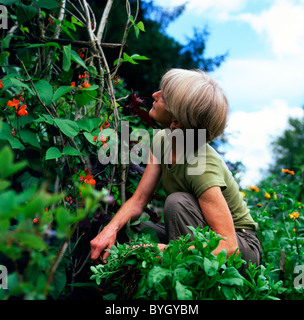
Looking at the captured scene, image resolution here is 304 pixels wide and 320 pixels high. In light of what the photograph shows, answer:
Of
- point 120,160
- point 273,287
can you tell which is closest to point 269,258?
point 273,287

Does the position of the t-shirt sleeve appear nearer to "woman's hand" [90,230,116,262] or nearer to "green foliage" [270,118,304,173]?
"woman's hand" [90,230,116,262]

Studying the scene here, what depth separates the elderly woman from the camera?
1.55 metres

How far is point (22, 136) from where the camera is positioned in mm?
1682

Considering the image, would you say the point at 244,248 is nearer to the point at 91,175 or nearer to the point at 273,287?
the point at 273,287

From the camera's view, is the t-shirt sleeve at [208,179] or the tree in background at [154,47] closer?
the t-shirt sleeve at [208,179]

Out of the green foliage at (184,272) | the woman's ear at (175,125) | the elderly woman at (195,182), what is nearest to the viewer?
the green foliage at (184,272)

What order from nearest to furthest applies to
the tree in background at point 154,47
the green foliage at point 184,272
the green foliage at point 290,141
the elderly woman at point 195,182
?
the green foliage at point 184,272 → the elderly woman at point 195,182 → the tree in background at point 154,47 → the green foliage at point 290,141

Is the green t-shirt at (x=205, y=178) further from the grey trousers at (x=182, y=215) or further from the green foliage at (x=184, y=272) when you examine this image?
the green foliage at (x=184, y=272)

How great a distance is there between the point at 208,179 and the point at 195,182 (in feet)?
0.23

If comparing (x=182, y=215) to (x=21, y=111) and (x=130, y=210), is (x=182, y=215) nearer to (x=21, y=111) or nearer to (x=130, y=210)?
(x=130, y=210)

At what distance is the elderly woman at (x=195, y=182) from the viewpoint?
1.55m

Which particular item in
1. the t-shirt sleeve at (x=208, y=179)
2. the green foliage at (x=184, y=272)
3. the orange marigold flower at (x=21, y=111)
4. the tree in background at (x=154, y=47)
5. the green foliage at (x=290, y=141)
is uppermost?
the green foliage at (x=290, y=141)

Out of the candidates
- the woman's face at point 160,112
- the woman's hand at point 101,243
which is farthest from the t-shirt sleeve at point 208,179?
the woman's hand at point 101,243

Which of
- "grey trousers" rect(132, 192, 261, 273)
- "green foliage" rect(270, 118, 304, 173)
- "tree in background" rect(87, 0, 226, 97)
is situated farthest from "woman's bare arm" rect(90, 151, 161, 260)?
"green foliage" rect(270, 118, 304, 173)
